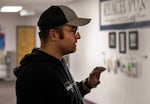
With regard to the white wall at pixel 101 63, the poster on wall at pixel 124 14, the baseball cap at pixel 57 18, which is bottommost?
the white wall at pixel 101 63

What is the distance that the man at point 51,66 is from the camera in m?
1.53

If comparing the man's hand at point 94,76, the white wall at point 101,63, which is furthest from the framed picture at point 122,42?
the man's hand at point 94,76

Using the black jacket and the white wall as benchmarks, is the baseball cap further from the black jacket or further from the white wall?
the white wall

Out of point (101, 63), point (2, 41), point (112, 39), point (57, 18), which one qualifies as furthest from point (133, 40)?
point (2, 41)

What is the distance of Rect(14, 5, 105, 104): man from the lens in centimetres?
153

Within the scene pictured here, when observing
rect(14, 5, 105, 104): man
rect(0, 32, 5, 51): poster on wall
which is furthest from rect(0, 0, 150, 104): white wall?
rect(14, 5, 105, 104): man

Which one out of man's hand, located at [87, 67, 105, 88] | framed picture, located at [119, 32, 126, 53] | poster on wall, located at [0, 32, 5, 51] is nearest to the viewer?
man's hand, located at [87, 67, 105, 88]

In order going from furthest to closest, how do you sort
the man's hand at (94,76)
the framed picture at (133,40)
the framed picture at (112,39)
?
the framed picture at (112,39), the framed picture at (133,40), the man's hand at (94,76)

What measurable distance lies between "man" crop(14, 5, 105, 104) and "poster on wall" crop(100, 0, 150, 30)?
12.8 ft

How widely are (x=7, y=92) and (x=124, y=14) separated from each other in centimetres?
462

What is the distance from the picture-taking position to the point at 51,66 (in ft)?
5.30

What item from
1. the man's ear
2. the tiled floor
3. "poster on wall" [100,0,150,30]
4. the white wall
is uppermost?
"poster on wall" [100,0,150,30]

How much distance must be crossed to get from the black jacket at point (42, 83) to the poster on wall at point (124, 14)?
398 cm

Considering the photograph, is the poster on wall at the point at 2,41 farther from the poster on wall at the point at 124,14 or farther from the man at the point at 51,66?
the man at the point at 51,66
